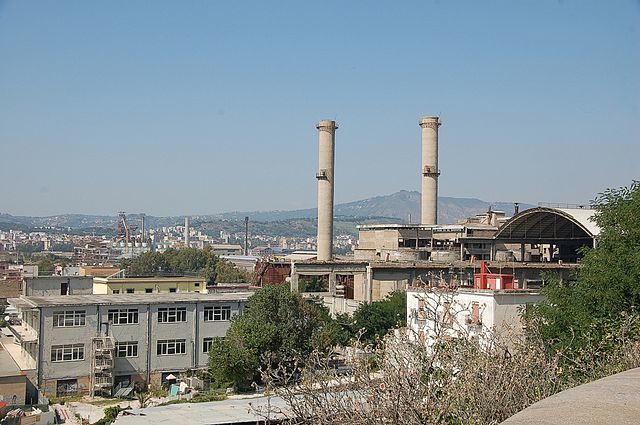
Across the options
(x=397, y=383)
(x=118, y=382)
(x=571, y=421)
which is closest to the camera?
(x=571, y=421)

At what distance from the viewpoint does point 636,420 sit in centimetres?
→ 489

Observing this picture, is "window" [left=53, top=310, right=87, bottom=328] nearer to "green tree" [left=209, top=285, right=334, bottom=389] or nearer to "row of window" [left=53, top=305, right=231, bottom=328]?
"row of window" [left=53, top=305, right=231, bottom=328]

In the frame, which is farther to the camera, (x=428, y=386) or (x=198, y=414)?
(x=198, y=414)

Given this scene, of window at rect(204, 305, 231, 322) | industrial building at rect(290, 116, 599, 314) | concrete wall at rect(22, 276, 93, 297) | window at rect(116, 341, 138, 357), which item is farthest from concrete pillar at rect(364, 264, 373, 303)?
window at rect(116, 341, 138, 357)

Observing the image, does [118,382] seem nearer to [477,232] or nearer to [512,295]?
[512,295]

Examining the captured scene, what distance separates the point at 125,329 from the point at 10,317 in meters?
7.32

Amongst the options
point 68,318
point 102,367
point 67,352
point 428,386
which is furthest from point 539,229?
point 428,386

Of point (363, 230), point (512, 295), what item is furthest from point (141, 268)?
point (512, 295)

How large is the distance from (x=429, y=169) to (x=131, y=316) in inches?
978

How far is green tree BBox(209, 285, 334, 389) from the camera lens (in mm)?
22938

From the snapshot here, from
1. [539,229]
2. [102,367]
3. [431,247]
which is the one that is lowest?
[102,367]

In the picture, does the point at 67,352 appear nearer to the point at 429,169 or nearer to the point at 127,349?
the point at 127,349

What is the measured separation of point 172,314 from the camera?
25.5 meters

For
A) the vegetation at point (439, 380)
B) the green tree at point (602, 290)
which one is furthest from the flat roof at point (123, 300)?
the vegetation at point (439, 380)
